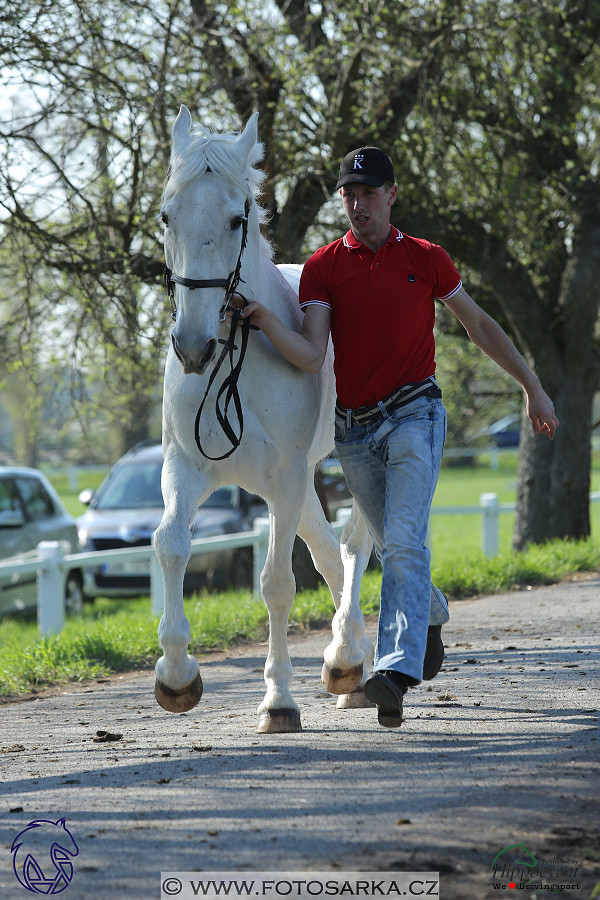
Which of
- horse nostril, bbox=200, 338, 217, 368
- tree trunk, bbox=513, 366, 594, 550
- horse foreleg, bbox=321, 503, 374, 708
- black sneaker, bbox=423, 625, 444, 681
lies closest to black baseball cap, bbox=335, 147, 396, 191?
horse nostril, bbox=200, 338, 217, 368

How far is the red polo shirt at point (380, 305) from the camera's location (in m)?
4.07

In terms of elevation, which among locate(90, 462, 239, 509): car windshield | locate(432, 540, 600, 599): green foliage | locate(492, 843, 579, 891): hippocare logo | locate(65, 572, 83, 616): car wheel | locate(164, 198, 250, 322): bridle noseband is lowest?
locate(65, 572, 83, 616): car wheel

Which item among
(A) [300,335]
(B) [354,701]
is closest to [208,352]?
(A) [300,335]

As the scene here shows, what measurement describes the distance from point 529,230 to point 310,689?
6.44 metres

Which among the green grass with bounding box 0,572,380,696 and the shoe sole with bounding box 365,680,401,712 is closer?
the shoe sole with bounding box 365,680,401,712

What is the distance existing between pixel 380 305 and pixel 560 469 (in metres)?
7.23

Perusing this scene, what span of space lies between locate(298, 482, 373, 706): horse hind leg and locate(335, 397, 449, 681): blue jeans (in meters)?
0.64

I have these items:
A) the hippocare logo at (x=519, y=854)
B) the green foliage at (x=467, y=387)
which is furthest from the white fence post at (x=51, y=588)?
the green foliage at (x=467, y=387)

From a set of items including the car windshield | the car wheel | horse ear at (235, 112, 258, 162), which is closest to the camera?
horse ear at (235, 112, 258, 162)

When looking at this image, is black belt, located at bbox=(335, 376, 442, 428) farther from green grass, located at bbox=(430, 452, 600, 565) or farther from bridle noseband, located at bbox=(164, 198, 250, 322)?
green grass, located at bbox=(430, 452, 600, 565)

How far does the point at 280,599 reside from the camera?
4.45 m

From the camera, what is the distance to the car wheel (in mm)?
11025

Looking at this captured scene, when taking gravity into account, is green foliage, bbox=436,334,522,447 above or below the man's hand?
above

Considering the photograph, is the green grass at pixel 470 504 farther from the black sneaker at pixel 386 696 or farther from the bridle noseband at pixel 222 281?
the bridle noseband at pixel 222 281
